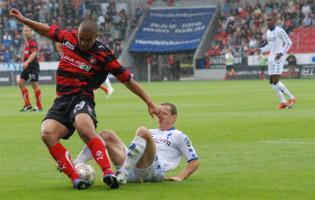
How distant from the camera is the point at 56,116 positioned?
33.4 ft

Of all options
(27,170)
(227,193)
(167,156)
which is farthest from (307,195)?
(27,170)

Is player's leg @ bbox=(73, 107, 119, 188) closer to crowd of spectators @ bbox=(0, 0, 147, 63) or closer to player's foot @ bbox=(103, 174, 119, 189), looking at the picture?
player's foot @ bbox=(103, 174, 119, 189)

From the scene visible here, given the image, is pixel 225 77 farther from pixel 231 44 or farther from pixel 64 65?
pixel 64 65

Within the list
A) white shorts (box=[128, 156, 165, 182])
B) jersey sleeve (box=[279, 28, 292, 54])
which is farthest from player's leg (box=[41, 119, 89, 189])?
jersey sleeve (box=[279, 28, 292, 54])

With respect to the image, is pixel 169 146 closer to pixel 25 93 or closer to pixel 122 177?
pixel 122 177

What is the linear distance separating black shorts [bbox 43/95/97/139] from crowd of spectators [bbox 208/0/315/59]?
4758 centimetres

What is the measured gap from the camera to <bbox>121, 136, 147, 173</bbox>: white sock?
9820mm

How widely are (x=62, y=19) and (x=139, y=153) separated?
2127 inches

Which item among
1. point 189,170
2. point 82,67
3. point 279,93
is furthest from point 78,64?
point 279,93

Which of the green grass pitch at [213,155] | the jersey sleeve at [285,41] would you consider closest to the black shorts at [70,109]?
the green grass pitch at [213,155]

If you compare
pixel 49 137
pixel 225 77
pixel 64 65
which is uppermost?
pixel 64 65

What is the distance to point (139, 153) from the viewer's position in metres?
9.88

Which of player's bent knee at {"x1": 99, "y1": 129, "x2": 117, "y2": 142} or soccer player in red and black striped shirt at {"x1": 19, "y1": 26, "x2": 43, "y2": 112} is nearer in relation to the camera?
player's bent knee at {"x1": 99, "y1": 129, "x2": 117, "y2": 142}

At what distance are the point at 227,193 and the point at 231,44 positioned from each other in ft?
171
